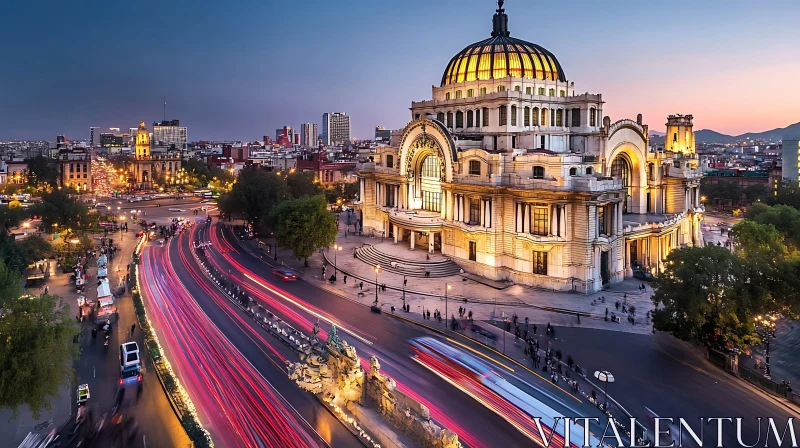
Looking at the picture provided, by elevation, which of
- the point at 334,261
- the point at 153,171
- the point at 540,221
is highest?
the point at 153,171

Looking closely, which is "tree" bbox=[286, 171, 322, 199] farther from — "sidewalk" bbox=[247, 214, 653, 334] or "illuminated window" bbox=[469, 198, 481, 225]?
"illuminated window" bbox=[469, 198, 481, 225]

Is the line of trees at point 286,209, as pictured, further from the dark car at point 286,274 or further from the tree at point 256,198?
the dark car at point 286,274

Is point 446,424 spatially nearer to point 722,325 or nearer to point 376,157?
point 722,325

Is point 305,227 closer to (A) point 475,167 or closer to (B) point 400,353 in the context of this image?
(A) point 475,167

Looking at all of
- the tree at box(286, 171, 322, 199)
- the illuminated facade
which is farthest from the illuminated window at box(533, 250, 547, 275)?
the illuminated facade

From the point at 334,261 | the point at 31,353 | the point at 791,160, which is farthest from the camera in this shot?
the point at 791,160

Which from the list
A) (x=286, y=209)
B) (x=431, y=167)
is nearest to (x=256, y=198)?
(x=286, y=209)
